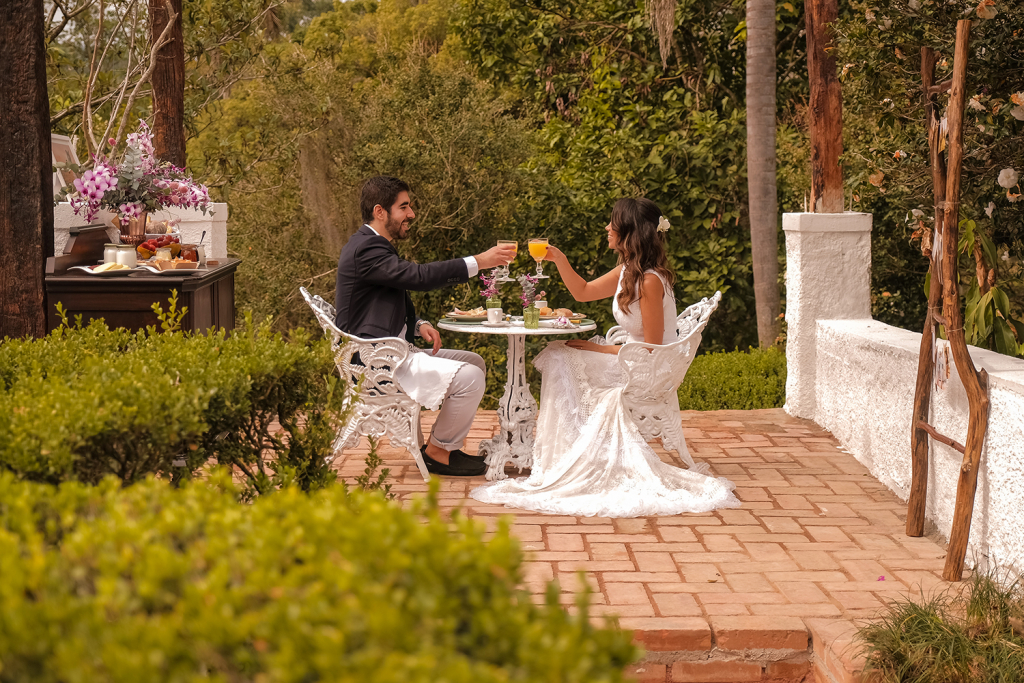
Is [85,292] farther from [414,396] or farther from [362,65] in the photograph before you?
[362,65]

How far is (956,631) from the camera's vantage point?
10.5 ft

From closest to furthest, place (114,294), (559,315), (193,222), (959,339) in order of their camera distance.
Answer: (959,339), (114,294), (559,315), (193,222)

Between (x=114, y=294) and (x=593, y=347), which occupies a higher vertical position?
(x=114, y=294)

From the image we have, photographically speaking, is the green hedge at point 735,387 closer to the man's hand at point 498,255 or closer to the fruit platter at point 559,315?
the fruit platter at point 559,315

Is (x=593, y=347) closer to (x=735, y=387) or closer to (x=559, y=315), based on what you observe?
(x=559, y=315)

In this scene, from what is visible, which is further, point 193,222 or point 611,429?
point 193,222

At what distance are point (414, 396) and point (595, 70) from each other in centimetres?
839

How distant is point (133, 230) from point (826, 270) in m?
4.69

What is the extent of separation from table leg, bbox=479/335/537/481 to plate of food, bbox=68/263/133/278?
213 cm

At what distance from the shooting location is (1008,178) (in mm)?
4500

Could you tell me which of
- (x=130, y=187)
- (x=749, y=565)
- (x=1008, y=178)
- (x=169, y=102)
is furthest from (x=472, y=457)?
(x=169, y=102)

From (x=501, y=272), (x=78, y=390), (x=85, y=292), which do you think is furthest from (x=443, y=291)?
(x=78, y=390)

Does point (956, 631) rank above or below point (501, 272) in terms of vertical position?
below

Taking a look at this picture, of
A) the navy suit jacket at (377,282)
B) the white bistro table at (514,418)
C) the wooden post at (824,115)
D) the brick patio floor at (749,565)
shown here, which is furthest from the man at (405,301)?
the wooden post at (824,115)
